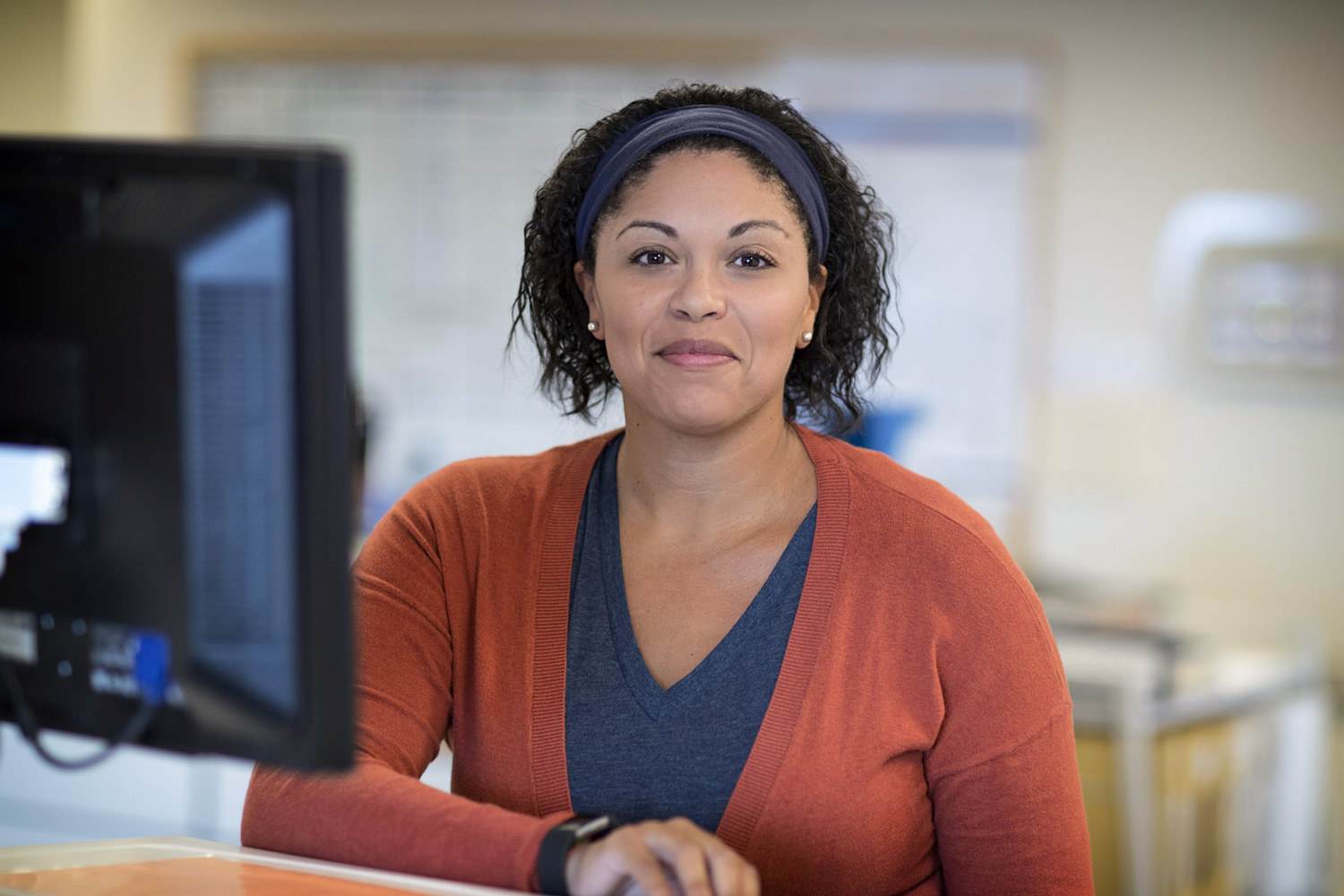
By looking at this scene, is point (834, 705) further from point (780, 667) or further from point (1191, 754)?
point (1191, 754)

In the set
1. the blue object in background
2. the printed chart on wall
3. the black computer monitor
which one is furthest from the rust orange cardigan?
the printed chart on wall

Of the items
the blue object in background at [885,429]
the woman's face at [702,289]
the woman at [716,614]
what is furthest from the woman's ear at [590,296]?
the blue object in background at [885,429]

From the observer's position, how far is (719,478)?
1.38m

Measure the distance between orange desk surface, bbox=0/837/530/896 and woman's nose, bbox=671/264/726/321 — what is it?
61cm

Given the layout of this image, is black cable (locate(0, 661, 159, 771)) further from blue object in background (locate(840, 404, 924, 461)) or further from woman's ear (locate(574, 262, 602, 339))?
blue object in background (locate(840, 404, 924, 461))

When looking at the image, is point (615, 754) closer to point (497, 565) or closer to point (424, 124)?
point (497, 565)

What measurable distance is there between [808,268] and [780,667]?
0.46 m

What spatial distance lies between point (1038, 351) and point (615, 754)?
262 cm

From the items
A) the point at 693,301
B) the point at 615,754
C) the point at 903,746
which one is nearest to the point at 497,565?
the point at 615,754

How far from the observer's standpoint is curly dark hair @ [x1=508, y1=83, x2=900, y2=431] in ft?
4.68

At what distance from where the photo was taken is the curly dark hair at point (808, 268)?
143 centimetres

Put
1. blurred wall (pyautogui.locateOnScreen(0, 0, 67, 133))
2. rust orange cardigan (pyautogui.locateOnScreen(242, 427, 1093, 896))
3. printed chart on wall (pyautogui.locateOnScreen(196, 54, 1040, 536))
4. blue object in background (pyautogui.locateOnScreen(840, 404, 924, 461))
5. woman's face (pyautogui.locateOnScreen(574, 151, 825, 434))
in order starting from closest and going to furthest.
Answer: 1. rust orange cardigan (pyautogui.locateOnScreen(242, 427, 1093, 896))
2. woman's face (pyautogui.locateOnScreen(574, 151, 825, 434))
3. blue object in background (pyautogui.locateOnScreen(840, 404, 924, 461))
4. printed chart on wall (pyautogui.locateOnScreen(196, 54, 1040, 536))
5. blurred wall (pyautogui.locateOnScreen(0, 0, 67, 133))

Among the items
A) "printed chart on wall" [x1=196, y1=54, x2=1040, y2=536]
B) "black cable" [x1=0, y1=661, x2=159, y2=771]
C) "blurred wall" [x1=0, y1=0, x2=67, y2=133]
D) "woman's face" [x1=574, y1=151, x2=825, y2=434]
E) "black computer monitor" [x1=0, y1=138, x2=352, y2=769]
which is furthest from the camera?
"blurred wall" [x1=0, y1=0, x2=67, y2=133]

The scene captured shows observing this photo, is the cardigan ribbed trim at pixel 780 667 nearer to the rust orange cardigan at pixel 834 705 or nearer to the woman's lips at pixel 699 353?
the rust orange cardigan at pixel 834 705
